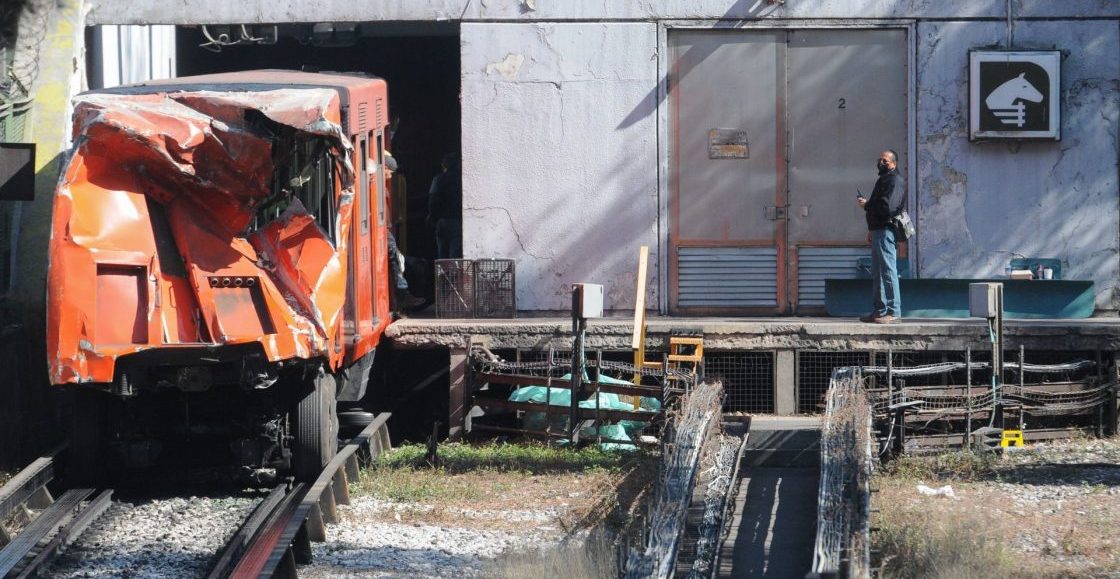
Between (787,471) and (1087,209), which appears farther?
(1087,209)

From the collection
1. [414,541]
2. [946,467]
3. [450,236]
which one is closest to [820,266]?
[946,467]

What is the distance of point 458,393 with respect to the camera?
1299 cm

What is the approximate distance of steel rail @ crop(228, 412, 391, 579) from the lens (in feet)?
25.4

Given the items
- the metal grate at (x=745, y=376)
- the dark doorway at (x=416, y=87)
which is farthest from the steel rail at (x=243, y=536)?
the dark doorway at (x=416, y=87)

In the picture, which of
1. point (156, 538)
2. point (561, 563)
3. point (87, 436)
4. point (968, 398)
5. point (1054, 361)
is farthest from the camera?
point (1054, 361)

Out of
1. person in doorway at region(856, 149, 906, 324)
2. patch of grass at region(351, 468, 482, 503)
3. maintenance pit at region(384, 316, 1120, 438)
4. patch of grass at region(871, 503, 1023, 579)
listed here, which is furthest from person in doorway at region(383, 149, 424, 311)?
patch of grass at region(871, 503, 1023, 579)

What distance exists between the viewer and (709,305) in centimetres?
1463

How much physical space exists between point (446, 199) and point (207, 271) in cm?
658

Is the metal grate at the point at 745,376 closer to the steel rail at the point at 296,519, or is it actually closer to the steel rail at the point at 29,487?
the steel rail at the point at 296,519

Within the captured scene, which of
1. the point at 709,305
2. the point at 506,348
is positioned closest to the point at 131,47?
the point at 506,348

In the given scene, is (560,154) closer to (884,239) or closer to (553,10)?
(553,10)

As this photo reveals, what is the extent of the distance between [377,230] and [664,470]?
4233mm

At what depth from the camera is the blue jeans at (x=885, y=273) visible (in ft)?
42.7

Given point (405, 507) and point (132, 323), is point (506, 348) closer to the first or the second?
point (405, 507)
